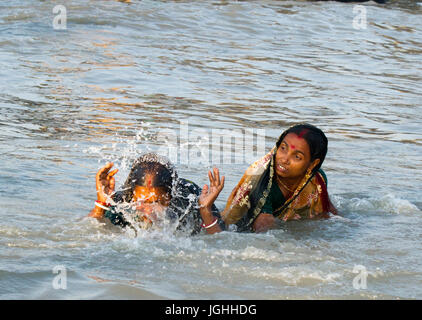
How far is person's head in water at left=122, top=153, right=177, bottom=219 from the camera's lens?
572cm

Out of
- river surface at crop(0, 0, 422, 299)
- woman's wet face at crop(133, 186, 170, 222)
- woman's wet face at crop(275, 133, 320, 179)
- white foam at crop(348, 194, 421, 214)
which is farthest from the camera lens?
white foam at crop(348, 194, 421, 214)

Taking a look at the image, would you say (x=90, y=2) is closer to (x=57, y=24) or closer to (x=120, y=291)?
(x=57, y=24)

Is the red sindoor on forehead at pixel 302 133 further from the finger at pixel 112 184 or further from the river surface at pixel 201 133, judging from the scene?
the finger at pixel 112 184

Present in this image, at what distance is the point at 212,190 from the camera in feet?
18.0

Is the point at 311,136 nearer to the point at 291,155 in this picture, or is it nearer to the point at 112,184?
the point at 291,155

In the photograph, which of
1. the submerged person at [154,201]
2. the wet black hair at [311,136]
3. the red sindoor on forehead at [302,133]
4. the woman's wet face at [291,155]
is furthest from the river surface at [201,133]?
the red sindoor on forehead at [302,133]

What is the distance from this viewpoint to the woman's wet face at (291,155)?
6270mm

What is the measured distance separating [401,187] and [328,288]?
10.4ft

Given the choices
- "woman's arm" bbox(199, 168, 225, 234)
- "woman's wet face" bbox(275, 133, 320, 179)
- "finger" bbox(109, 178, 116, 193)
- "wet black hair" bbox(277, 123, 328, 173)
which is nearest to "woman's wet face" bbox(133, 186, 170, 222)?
"finger" bbox(109, 178, 116, 193)

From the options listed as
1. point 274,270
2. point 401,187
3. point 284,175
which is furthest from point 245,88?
point 274,270

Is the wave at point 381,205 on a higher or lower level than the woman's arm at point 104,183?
lower

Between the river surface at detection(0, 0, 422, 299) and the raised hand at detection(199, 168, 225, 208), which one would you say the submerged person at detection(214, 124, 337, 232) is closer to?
the river surface at detection(0, 0, 422, 299)

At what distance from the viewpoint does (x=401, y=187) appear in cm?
789

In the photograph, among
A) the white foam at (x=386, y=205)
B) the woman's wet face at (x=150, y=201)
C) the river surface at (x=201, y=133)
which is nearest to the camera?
the river surface at (x=201, y=133)
